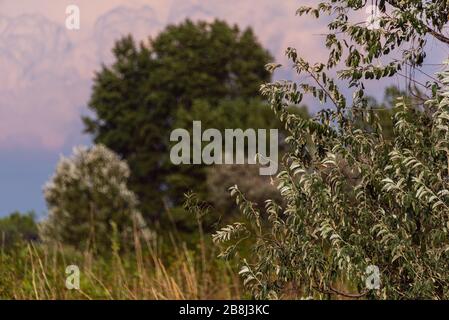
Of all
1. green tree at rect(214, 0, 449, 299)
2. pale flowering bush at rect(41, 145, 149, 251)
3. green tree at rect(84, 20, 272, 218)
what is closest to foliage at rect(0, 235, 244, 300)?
green tree at rect(214, 0, 449, 299)

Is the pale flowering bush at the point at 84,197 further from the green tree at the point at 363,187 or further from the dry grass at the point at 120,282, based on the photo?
the green tree at the point at 363,187

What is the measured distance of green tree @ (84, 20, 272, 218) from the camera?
2132 inches

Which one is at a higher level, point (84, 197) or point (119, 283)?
point (84, 197)

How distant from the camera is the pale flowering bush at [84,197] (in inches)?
1364

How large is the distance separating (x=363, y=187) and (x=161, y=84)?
4815 cm

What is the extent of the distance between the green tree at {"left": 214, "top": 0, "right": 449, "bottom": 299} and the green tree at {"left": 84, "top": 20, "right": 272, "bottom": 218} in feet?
145

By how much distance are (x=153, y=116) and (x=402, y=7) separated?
46.6m

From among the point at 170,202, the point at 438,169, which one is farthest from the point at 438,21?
the point at 170,202

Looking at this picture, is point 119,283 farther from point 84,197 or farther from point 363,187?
point 84,197

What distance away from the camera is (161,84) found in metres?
55.7

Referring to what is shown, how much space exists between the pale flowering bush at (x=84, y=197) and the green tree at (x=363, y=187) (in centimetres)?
2578

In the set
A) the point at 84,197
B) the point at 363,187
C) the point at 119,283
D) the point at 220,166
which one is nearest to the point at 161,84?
the point at 220,166

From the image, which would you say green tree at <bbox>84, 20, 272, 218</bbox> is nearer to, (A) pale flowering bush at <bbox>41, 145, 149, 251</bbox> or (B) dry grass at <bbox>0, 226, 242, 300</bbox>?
(A) pale flowering bush at <bbox>41, 145, 149, 251</bbox>

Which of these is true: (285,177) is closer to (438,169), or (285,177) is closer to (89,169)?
(438,169)
